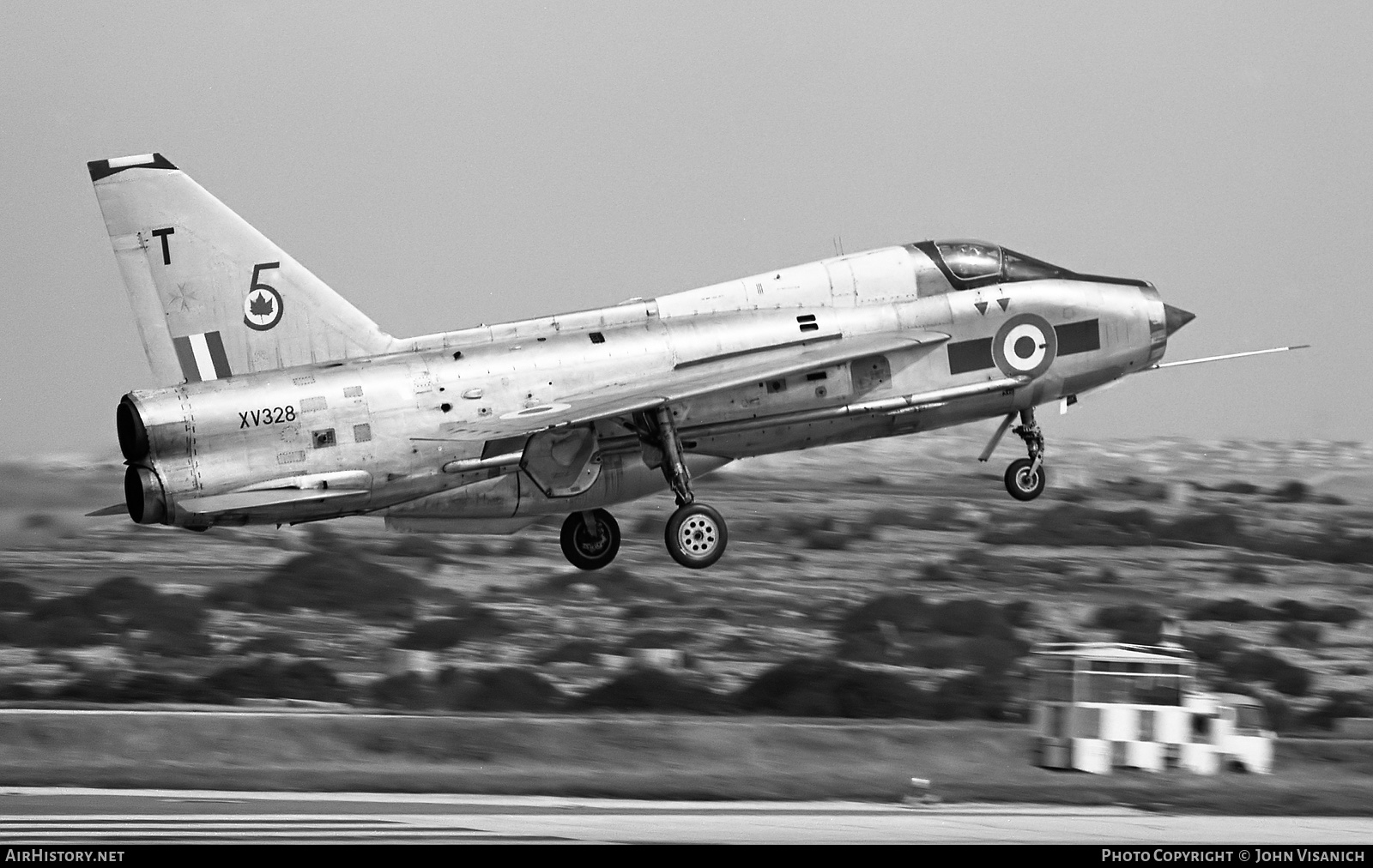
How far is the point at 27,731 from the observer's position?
109 ft

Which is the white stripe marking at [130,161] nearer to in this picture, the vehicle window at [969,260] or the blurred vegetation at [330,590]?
the vehicle window at [969,260]

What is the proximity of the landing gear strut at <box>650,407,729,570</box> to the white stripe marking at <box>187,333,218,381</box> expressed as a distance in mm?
6129

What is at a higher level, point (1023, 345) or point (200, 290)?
point (200, 290)

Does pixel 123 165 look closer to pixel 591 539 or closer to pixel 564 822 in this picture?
pixel 591 539

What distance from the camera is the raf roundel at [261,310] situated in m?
26.1

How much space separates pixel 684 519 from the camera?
26.7m

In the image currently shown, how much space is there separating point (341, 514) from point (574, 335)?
406 cm

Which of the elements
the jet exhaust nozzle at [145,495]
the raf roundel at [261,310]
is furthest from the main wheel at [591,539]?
the jet exhaust nozzle at [145,495]

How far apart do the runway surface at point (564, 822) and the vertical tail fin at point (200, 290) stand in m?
6.24

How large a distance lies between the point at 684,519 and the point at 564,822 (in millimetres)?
4525

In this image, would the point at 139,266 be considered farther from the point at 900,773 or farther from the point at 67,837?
the point at 900,773

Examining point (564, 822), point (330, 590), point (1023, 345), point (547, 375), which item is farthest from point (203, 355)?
point (330, 590)

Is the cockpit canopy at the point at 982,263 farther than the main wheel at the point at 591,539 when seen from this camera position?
No
